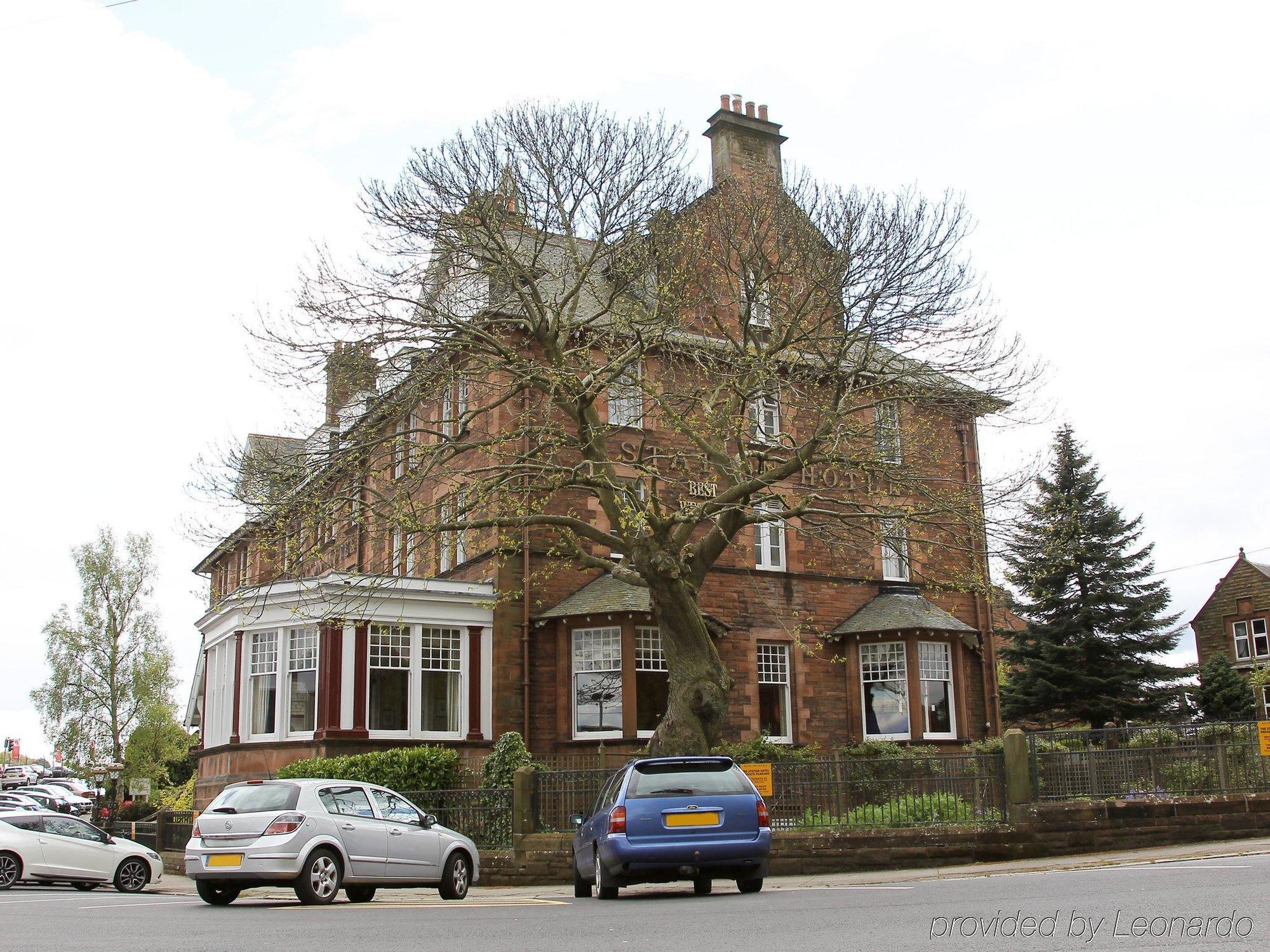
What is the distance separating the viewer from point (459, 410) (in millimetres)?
28844

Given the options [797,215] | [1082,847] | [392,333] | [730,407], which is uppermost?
[797,215]

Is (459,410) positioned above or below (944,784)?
above

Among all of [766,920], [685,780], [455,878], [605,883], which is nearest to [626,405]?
[455,878]

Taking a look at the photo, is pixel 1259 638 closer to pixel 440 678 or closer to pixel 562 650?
pixel 562 650

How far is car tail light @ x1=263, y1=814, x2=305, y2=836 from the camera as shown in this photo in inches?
540

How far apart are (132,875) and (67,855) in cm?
108

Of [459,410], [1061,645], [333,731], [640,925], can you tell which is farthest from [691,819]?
[1061,645]

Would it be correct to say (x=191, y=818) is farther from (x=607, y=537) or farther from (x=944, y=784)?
(x=944, y=784)

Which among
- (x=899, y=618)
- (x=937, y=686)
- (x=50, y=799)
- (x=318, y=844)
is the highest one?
(x=899, y=618)

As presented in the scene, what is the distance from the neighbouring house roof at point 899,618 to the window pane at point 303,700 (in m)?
12.3

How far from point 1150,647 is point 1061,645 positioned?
2.45 meters

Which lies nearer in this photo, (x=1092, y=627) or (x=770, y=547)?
(x=770, y=547)

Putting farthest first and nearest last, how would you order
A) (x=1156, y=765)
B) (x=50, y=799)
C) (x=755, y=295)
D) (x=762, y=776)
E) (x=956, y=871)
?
(x=50, y=799) → (x=755, y=295) → (x=1156, y=765) → (x=762, y=776) → (x=956, y=871)

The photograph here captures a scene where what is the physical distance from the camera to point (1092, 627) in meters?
35.5
